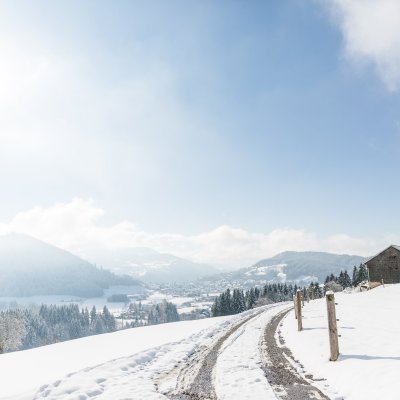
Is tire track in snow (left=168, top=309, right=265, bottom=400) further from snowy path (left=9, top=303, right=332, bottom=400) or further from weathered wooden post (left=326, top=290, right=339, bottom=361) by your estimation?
weathered wooden post (left=326, top=290, right=339, bottom=361)

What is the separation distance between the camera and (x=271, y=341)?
18.5 m

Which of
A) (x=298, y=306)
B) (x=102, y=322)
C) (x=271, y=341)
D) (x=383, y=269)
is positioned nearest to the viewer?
(x=271, y=341)

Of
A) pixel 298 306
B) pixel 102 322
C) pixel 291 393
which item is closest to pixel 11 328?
pixel 298 306

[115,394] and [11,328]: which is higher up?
[115,394]

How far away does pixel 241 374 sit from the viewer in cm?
1122

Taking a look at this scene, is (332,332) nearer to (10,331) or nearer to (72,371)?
(72,371)

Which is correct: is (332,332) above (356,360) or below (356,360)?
above

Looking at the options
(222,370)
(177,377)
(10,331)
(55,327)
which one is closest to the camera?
(177,377)

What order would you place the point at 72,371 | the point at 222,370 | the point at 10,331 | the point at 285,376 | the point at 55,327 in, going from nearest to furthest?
the point at 285,376
the point at 222,370
the point at 72,371
the point at 10,331
the point at 55,327

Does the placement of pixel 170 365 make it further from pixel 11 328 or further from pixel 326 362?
pixel 11 328

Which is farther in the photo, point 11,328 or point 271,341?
point 11,328

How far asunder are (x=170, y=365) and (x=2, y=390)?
5564 millimetres

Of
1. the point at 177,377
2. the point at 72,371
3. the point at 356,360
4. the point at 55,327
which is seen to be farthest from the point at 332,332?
the point at 55,327

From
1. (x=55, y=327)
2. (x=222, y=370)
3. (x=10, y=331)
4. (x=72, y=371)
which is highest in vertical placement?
(x=222, y=370)
